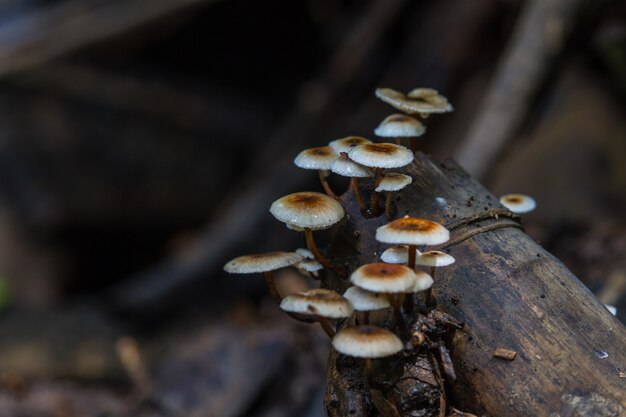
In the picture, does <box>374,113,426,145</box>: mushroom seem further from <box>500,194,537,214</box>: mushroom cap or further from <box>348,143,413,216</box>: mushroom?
<box>500,194,537,214</box>: mushroom cap

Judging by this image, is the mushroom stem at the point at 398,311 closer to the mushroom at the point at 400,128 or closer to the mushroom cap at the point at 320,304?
the mushroom cap at the point at 320,304

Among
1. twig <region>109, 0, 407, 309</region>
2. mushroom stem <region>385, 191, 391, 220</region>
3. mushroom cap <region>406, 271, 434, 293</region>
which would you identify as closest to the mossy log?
mushroom stem <region>385, 191, 391, 220</region>

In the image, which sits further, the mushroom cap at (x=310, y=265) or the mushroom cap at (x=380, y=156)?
the mushroom cap at (x=310, y=265)

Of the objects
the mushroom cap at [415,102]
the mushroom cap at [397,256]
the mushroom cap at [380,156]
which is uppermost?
the mushroom cap at [415,102]

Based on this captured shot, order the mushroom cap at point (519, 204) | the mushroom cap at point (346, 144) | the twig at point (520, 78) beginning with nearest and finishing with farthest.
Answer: the mushroom cap at point (346, 144) → the mushroom cap at point (519, 204) → the twig at point (520, 78)

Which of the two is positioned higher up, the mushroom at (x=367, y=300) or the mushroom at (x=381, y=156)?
the mushroom at (x=381, y=156)

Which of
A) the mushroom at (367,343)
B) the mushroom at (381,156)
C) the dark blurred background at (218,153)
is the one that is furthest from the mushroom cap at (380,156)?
the dark blurred background at (218,153)

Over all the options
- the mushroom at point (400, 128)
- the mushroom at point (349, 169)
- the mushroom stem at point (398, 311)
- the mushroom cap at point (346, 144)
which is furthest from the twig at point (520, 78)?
the mushroom stem at point (398, 311)

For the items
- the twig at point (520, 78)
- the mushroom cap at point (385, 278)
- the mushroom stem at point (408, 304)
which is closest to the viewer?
the mushroom cap at point (385, 278)
